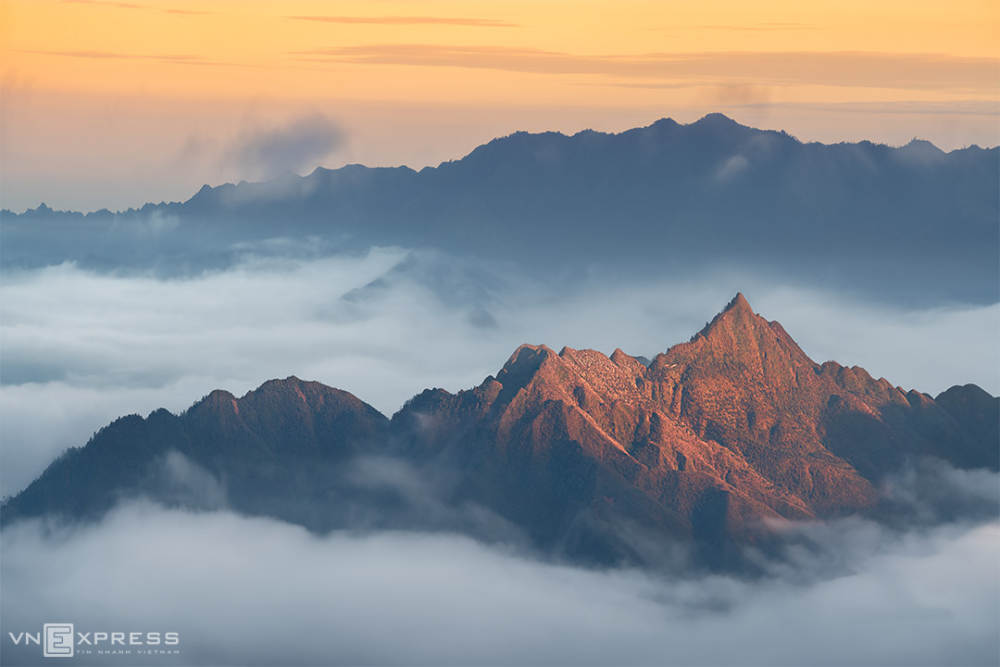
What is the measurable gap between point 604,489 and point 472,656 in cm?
2301

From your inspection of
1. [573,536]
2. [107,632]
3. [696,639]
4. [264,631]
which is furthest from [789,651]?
[107,632]

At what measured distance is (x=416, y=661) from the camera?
195250 mm

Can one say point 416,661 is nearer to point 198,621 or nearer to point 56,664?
point 198,621

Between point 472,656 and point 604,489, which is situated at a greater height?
point 604,489

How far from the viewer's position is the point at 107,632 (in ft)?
641

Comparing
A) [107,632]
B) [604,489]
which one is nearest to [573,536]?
[604,489]

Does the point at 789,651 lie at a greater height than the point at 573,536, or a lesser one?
lesser

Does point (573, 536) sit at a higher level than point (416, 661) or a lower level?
higher

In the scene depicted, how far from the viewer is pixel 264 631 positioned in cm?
19862

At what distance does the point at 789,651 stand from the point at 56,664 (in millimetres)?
78459

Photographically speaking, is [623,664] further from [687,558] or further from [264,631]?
[264,631]

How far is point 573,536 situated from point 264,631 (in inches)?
1386

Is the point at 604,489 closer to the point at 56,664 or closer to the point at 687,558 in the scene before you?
the point at 687,558

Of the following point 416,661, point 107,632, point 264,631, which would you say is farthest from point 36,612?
point 416,661
